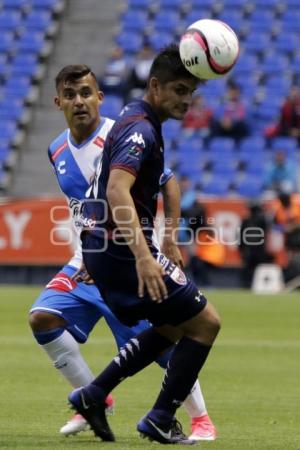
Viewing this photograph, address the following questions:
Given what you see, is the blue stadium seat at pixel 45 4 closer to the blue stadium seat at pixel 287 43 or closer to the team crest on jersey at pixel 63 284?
the blue stadium seat at pixel 287 43

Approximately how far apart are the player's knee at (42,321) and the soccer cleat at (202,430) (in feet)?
3.75

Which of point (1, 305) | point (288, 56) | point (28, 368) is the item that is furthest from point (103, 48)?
point (28, 368)

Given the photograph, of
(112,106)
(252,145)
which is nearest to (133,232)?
(252,145)

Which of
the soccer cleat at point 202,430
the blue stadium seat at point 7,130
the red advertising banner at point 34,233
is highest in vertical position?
the soccer cleat at point 202,430

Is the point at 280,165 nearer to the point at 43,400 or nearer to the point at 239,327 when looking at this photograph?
the point at 239,327

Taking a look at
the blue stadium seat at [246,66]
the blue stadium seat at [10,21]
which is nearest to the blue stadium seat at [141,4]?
the blue stadium seat at [10,21]

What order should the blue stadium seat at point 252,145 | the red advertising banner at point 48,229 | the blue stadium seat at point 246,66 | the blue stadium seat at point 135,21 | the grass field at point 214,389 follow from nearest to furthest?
the grass field at point 214,389
the red advertising banner at point 48,229
the blue stadium seat at point 252,145
the blue stadium seat at point 246,66
the blue stadium seat at point 135,21

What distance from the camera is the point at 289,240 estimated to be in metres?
23.0

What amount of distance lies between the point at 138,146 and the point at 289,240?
16508mm

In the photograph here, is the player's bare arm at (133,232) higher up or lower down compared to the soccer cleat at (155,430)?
higher up

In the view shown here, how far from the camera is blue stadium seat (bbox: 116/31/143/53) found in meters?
29.3

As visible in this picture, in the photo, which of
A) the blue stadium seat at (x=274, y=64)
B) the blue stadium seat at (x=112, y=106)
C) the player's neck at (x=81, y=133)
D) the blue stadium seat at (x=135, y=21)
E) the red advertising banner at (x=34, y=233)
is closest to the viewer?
the player's neck at (x=81, y=133)

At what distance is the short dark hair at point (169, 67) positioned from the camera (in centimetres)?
696

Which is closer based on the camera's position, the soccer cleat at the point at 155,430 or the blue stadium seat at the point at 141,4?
the soccer cleat at the point at 155,430
